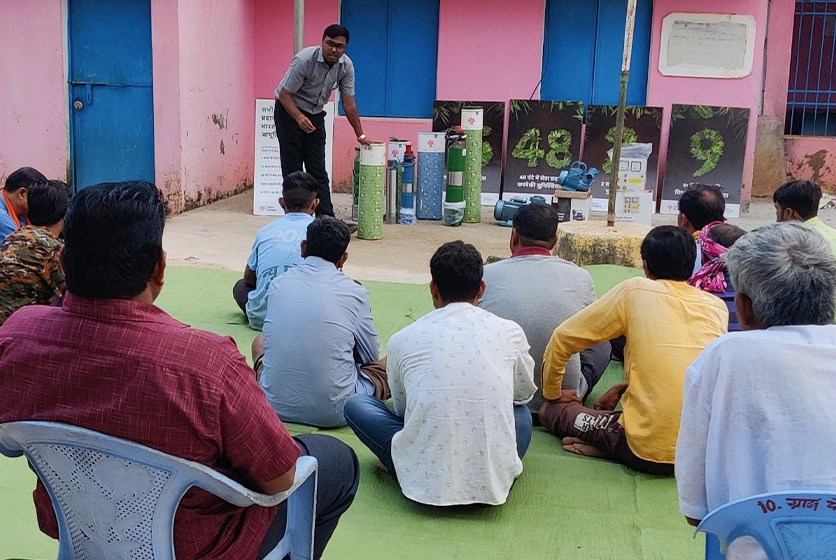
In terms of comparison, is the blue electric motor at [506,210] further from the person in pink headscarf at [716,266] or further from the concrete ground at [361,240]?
the person in pink headscarf at [716,266]

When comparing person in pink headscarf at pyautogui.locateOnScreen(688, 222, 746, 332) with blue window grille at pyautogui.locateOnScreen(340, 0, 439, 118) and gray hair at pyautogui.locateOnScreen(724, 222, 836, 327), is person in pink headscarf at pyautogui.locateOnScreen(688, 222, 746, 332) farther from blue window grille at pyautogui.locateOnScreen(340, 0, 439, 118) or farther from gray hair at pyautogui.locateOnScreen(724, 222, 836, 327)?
blue window grille at pyautogui.locateOnScreen(340, 0, 439, 118)

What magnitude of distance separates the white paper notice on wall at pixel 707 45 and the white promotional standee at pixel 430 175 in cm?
285

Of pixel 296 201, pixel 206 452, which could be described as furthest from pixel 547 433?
pixel 206 452

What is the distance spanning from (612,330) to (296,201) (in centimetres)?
224

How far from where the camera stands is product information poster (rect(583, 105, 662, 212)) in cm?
1034

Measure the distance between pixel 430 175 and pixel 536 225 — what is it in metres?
5.61

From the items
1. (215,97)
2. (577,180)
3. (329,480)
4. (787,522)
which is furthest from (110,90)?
(787,522)

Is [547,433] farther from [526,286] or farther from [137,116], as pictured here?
[137,116]

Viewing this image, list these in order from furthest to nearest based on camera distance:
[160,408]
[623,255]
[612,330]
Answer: [623,255] < [612,330] < [160,408]

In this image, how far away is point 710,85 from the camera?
1042 centimetres

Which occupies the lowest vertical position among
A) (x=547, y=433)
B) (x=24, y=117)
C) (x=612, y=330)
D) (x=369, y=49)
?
(x=547, y=433)

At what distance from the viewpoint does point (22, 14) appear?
9.28 metres

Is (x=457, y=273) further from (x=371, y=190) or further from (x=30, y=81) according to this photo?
(x=30, y=81)

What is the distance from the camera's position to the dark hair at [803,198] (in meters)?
4.47
